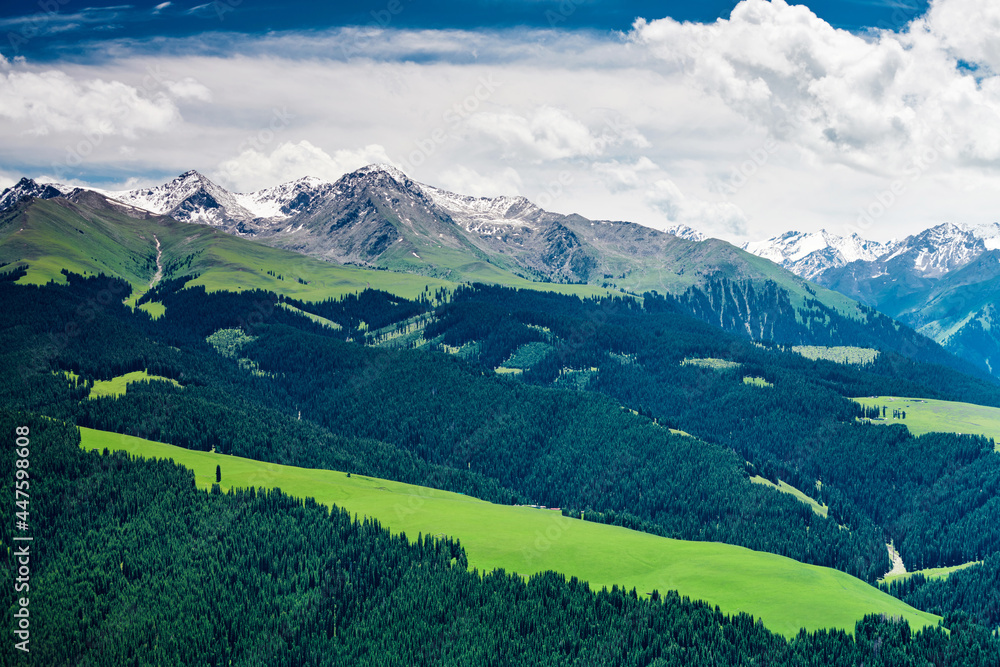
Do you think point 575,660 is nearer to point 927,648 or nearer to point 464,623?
point 464,623

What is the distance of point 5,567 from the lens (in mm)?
161500

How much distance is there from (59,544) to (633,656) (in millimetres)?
118914

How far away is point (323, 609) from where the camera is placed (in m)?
165

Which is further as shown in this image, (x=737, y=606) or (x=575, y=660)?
(x=737, y=606)

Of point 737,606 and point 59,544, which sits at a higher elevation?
point 59,544

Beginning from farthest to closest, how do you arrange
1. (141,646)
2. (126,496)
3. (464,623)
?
(126,496)
(464,623)
(141,646)

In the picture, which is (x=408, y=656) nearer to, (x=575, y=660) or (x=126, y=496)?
(x=575, y=660)

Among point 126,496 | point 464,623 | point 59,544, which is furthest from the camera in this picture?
point 126,496

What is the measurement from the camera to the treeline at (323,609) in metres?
151

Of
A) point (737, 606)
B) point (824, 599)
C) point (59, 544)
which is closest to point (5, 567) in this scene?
point (59, 544)

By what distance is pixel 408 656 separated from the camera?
15175 cm

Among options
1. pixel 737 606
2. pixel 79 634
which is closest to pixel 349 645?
pixel 79 634

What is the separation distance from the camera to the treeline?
151 m

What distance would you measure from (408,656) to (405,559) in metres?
31.9
